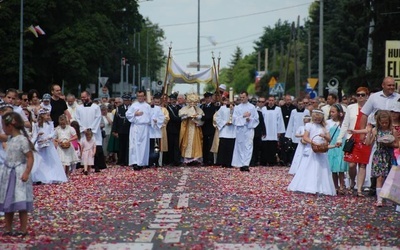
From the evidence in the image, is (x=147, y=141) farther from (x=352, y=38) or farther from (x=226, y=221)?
(x=352, y=38)

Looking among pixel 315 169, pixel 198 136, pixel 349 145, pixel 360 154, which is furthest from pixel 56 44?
pixel 360 154

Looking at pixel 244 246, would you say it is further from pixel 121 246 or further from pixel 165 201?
pixel 165 201

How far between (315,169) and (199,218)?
5.04 m

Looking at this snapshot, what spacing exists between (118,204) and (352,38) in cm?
7006

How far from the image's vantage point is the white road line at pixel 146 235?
40.5 ft

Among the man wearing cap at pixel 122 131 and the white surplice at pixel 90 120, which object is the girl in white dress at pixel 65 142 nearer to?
the white surplice at pixel 90 120

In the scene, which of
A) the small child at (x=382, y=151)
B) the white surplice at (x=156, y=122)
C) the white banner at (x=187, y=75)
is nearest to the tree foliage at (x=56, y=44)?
the white banner at (x=187, y=75)

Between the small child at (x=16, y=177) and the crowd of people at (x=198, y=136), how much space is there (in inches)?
0.5

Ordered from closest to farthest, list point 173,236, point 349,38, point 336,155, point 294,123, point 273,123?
point 173,236 → point 336,155 → point 294,123 → point 273,123 → point 349,38

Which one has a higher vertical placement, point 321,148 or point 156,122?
point 156,122

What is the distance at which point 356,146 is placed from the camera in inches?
744

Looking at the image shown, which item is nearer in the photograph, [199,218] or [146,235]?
[146,235]

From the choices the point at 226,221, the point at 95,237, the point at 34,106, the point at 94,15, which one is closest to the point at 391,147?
the point at 226,221

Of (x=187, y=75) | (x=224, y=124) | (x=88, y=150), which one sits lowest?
(x=88, y=150)
